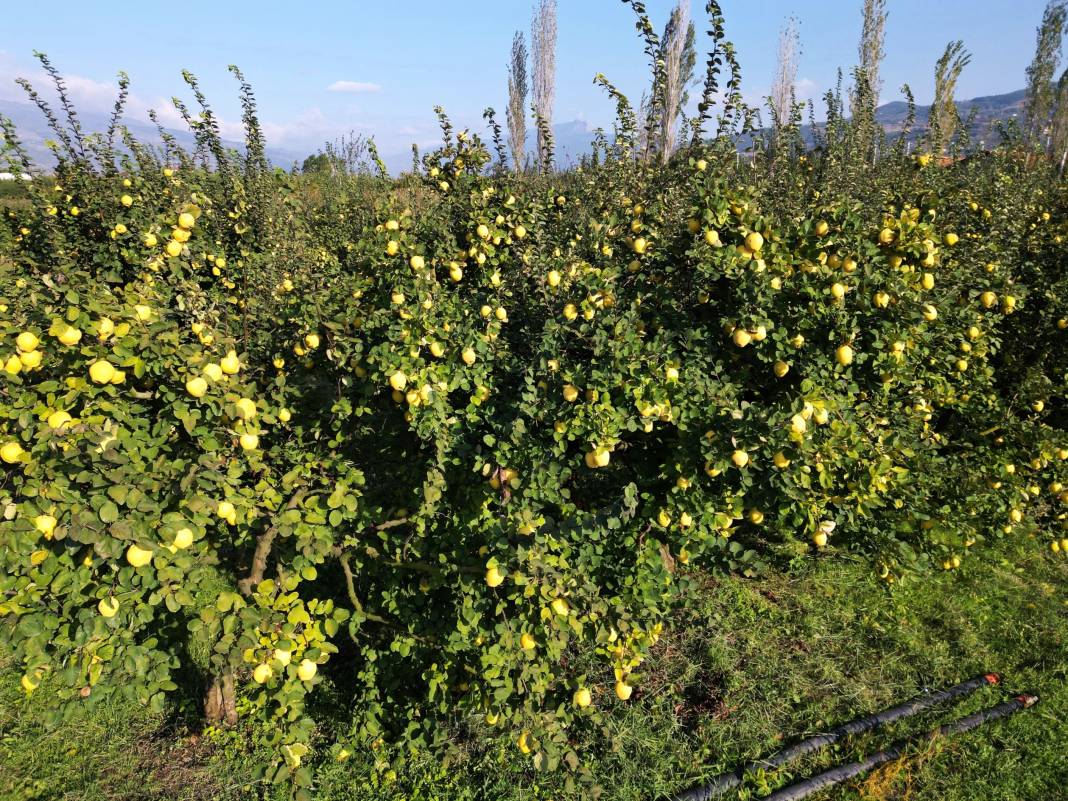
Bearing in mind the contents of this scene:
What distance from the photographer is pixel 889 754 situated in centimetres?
274

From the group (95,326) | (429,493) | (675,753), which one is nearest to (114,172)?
(95,326)

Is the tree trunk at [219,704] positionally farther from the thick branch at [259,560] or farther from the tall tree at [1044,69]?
the tall tree at [1044,69]

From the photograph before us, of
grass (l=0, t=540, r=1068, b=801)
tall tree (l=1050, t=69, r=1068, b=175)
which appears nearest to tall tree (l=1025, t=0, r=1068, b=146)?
tall tree (l=1050, t=69, r=1068, b=175)

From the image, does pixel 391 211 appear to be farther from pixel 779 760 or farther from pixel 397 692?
pixel 779 760

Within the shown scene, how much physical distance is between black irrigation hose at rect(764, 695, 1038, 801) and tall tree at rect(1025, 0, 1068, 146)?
27415mm

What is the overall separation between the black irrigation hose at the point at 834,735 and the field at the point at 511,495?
2.6 inches

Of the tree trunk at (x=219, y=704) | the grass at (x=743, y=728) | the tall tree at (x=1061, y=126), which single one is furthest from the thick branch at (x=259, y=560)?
the tall tree at (x=1061, y=126)

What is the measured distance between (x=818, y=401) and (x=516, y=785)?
213cm

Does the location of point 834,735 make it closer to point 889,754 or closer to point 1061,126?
point 889,754

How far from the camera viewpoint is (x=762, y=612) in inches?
149

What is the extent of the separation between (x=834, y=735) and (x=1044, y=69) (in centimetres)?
3027

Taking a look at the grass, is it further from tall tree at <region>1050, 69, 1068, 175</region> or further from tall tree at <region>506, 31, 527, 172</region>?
tall tree at <region>1050, 69, 1068, 175</region>

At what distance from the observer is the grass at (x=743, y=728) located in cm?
264

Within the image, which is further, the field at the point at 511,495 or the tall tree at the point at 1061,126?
the tall tree at the point at 1061,126
